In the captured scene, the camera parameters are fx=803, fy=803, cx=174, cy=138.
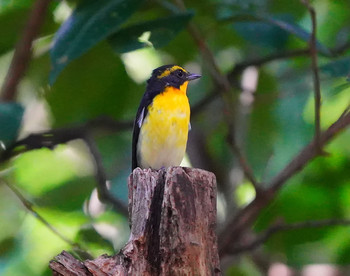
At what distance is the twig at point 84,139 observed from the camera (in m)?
4.24

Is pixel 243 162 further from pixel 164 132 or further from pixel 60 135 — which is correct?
pixel 60 135

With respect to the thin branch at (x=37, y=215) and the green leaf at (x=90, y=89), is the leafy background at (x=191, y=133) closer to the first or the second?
the green leaf at (x=90, y=89)

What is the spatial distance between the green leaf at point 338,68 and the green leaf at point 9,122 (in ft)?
4.81

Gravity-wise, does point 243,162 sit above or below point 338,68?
below

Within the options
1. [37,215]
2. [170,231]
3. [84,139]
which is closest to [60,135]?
[84,139]

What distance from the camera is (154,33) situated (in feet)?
12.8

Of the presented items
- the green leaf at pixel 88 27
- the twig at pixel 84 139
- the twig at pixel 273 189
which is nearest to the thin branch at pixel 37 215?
the twig at pixel 84 139

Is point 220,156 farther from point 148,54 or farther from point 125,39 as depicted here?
point 125,39

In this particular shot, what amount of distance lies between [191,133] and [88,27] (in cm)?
136

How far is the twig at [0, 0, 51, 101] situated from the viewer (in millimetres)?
4199

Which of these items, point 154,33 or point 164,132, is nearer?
point 154,33

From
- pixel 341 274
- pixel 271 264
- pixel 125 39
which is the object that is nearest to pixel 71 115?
pixel 125 39

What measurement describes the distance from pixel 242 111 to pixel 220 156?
1.07ft

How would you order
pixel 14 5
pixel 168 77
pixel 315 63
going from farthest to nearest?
pixel 14 5, pixel 168 77, pixel 315 63
